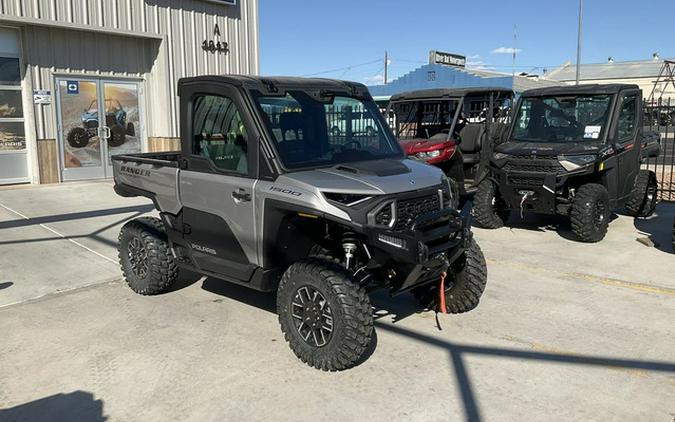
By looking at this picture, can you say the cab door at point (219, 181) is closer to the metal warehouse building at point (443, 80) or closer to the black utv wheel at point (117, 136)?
Result: the black utv wheel at point (117, 136)

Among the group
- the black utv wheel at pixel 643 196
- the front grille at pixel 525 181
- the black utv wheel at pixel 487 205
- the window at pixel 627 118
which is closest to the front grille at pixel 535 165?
the front grille at pixel 525 181

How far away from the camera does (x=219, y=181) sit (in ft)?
15.0

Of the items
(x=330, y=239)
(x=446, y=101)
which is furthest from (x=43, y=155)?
(x=330, y=239)

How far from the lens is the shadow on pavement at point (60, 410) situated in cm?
345

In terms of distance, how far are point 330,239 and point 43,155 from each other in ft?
35.0

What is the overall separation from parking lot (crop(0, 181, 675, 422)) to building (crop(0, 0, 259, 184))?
659 centimetres

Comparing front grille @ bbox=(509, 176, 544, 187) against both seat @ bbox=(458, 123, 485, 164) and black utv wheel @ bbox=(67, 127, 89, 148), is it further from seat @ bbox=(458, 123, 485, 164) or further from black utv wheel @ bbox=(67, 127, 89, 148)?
black utv wheel @ bbox=(67, 127, 89, 148)

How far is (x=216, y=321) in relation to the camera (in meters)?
5.00

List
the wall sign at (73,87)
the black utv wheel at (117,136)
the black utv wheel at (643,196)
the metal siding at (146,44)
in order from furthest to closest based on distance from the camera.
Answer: the black utv wheel at (117,136) → the wall sign at (73,87) → the metal siding at (146,44) → the black utv wheel at (643,196)

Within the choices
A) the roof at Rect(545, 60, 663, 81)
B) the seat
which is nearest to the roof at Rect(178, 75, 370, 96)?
the seat

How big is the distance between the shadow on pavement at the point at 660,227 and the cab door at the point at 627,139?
0.65 metres

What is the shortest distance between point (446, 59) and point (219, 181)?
54.3m

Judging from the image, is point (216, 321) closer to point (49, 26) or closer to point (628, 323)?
point (628, 323)

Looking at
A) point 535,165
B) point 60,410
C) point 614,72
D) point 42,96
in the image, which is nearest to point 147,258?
point 60,410
